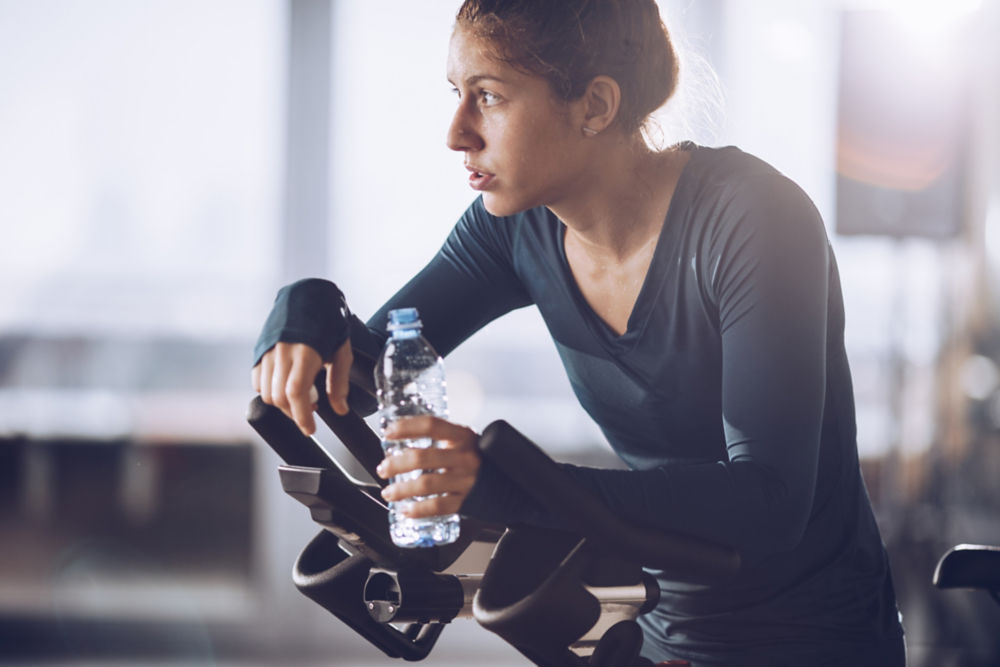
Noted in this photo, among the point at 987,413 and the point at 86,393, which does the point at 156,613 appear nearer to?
the point at 86,393

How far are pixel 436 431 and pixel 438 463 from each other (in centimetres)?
2

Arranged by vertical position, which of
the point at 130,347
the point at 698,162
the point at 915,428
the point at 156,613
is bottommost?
the point at 156,613

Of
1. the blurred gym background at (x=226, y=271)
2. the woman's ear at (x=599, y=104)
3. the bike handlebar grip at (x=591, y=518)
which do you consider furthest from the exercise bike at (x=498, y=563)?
the blurred gym background at (x=226, y=271)

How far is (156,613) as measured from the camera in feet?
11.3

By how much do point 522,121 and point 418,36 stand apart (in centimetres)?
264

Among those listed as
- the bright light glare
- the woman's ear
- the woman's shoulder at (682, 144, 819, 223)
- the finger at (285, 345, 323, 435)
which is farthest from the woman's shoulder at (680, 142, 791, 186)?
the bright light glare

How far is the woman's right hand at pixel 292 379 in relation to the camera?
86cm

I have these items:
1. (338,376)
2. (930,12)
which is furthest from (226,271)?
(338,376)

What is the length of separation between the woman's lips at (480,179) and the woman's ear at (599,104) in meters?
0.11

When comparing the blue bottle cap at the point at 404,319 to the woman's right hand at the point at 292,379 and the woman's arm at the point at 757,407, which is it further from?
the woman's arm at the point at 757,407

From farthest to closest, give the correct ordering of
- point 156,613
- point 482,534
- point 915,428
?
point 915,428 < point 156,613 < point 482,534

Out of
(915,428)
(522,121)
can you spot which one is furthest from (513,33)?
(915,428)

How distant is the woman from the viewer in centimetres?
85

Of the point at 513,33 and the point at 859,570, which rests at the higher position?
the point at 513,33
